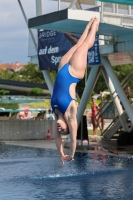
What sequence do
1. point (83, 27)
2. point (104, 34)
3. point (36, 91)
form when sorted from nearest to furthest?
1. point (83, 27)
2. point (104, 34)
3. point (36, 91)

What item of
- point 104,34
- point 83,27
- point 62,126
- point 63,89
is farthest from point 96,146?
point 63,89

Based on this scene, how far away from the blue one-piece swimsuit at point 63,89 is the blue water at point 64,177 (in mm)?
2559

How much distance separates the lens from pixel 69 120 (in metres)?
9.30

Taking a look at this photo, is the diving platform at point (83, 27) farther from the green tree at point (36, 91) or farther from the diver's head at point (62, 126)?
the green tree at point (36, 91)

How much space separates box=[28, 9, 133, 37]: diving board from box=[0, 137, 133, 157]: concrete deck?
4003 millimetres

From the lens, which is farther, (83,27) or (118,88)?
(118,88)

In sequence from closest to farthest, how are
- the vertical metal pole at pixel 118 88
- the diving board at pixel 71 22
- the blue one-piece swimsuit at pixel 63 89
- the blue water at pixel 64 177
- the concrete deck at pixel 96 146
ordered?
the blue one-piece swimsuit at pixel 63 89
the blue water at pixel 64 177
the diving board at pixel 71 22
the concrete deck at pixel 96 146
the vertical metal pole at pixel 118 88

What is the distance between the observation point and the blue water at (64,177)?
455 inches

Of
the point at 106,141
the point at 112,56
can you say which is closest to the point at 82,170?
the point at 112,56

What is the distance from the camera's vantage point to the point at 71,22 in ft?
60.4

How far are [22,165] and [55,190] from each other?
456 cm

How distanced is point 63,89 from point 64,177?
17.3 feet

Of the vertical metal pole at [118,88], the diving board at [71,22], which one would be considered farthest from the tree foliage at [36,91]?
the diving board at [71,22]

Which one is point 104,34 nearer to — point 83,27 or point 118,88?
point 83,27
